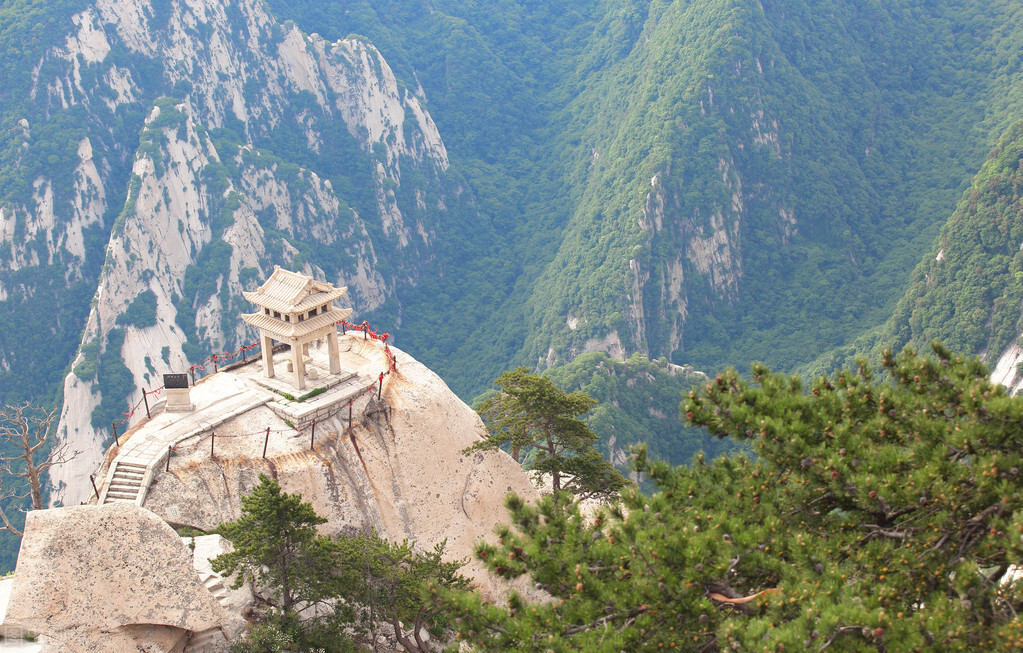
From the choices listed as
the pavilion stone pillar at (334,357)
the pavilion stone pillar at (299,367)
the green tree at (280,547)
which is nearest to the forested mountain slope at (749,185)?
the pavilion stone pillar at (334,357)

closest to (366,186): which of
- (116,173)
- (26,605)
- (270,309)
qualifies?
(116,173)

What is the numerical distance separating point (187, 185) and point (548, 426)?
105539mm

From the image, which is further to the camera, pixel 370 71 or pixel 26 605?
pixel 370 71

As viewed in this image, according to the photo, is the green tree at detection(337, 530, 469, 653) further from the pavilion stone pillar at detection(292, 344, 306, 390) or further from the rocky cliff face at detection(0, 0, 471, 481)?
the rocky cliff face at detection(0, 0, 471, 481)

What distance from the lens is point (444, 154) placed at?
591 ft

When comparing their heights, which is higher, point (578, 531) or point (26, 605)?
point (26, 605)

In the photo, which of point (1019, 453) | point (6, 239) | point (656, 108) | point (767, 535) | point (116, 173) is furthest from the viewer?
point (656, 108)

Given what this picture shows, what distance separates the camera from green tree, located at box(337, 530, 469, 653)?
27719 millimetres

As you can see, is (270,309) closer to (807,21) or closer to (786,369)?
(786,369)

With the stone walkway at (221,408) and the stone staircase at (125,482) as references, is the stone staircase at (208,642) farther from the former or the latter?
the stone walkway at (221,408)

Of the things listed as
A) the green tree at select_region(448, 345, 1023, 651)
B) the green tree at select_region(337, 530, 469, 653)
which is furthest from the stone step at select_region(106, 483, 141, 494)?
the green tree at select_region(448, 345, 1023, 651)

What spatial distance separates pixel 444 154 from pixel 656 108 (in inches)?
1693

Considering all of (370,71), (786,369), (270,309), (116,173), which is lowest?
(270,309)

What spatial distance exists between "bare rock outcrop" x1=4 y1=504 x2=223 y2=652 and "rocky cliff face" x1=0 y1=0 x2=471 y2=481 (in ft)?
286
